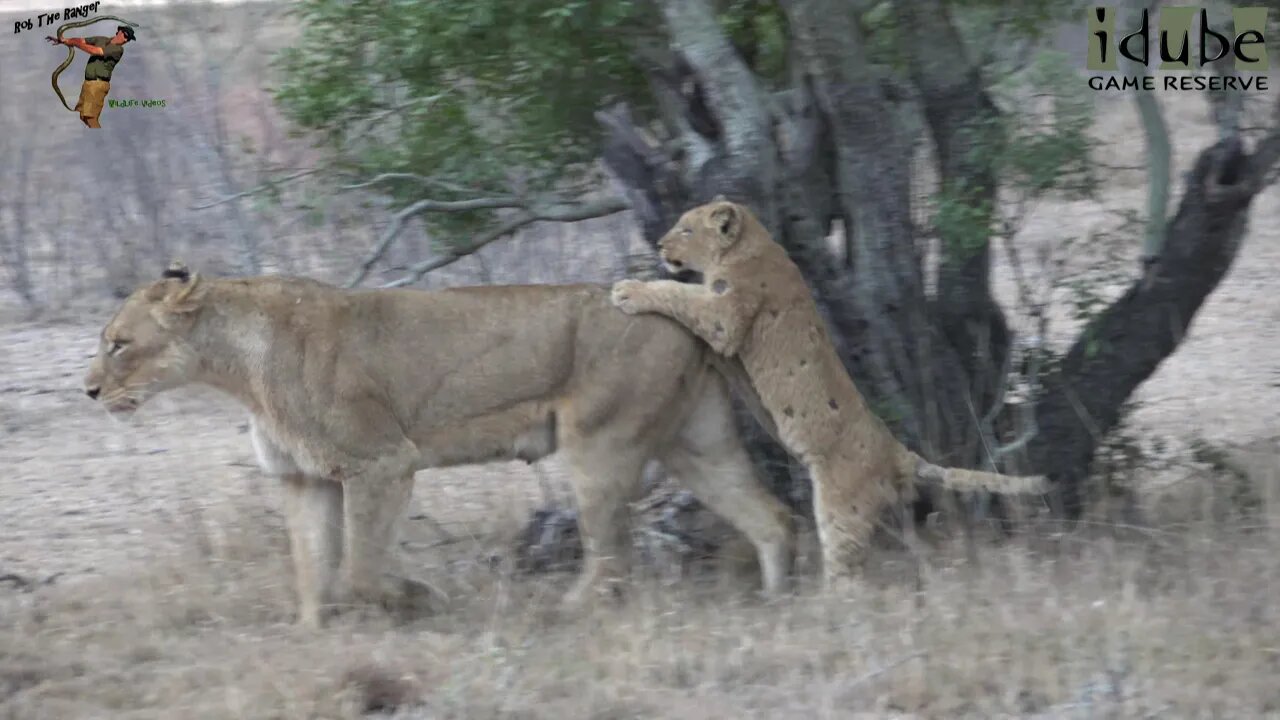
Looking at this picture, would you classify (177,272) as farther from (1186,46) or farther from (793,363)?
(1186,46)

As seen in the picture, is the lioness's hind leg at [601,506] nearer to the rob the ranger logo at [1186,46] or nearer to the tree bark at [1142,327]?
the tree bark at [1142,327]

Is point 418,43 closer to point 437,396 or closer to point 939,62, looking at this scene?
point 437,396

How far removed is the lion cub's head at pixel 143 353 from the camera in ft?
19.1

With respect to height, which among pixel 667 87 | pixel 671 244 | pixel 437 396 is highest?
pixel 667 87

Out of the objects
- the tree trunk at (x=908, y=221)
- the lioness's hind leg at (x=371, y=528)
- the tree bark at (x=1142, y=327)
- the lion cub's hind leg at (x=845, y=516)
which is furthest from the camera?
the tree bark at (x=1142, y=327)

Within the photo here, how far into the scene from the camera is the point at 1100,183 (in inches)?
254

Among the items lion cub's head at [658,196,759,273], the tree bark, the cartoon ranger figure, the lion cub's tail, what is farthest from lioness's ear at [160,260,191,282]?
the cartoon ranger figure

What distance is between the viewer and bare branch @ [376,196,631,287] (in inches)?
257

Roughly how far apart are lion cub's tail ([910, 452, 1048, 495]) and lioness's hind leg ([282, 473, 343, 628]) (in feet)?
7.02

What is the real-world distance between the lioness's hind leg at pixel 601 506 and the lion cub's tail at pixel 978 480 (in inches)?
41.1

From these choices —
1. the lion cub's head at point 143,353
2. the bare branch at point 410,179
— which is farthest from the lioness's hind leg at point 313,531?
the bare branch at point 410,179

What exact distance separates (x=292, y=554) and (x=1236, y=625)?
3.39m

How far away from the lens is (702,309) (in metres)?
5.94

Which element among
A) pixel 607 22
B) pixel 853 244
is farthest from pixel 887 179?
pixel 607 22
